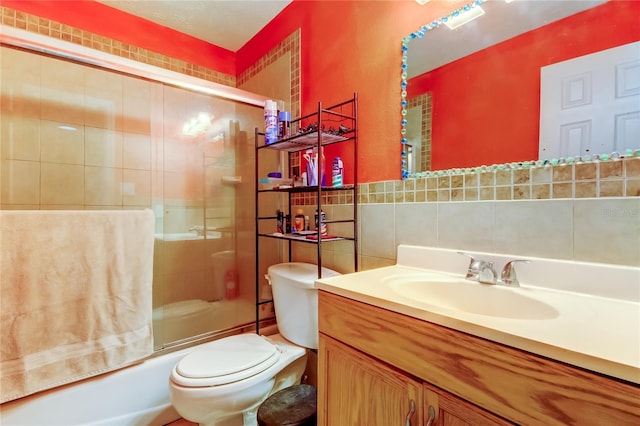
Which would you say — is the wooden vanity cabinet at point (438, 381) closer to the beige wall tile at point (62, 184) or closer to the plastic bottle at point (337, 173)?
the plastic bottle at point (337, 173)

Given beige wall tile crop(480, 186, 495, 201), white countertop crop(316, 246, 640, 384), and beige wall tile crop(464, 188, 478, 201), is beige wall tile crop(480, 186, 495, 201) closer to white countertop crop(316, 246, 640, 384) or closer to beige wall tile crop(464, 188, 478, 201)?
beige wall tile crop(464, 188, 478, 201)

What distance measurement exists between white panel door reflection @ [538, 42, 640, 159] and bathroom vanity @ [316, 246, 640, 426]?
1.28 feet

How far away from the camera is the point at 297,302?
1320 mm

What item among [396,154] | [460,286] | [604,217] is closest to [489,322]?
[460,286]

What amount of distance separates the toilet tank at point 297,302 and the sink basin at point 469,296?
46cm

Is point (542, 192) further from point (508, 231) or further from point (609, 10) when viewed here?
point (609, 10)

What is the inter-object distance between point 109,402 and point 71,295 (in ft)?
1.76

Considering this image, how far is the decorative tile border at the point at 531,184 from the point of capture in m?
0.73

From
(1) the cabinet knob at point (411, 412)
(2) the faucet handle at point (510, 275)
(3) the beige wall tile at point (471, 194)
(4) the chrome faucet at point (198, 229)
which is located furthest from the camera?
(4) the chrome faucet at point (198, 229)

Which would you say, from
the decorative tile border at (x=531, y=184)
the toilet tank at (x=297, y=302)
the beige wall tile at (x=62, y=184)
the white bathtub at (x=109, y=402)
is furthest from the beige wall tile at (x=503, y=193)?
the beige wall tile at (x=62, y=184)

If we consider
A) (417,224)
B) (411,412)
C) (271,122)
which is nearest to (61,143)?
(271,122)

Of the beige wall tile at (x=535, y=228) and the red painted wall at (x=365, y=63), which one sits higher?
the red painted wall at (x=365, y=63)

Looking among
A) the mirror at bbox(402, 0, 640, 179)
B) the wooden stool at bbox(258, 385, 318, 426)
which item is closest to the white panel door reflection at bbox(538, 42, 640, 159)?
the mirror at bbox(402, 0, 640, 179)

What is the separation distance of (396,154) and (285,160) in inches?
34.9
